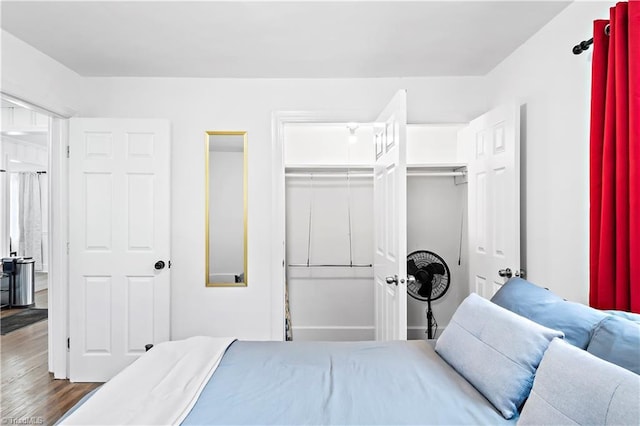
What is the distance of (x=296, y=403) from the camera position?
1417 mm

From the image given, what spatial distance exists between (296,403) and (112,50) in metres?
2.74

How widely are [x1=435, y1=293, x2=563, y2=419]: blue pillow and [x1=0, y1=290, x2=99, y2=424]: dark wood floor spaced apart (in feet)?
8.79

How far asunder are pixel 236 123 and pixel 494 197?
2.19 meters

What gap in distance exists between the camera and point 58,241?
3320 millimetres

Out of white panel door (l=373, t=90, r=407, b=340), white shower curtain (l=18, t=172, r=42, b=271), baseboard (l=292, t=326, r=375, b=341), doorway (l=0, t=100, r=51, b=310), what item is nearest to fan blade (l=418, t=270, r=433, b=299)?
white panel door (l=373, t=90, r=407, b=340)

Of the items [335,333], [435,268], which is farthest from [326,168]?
[335,333]

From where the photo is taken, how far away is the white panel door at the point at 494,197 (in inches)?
103

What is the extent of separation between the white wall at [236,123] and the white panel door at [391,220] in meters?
0.51

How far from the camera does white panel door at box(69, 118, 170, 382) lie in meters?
3.26

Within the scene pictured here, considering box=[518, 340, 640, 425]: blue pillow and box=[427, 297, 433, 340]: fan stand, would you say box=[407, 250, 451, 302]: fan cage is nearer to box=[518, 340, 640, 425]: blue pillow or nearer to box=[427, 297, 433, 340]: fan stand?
box=[427, 297, 433, 340]: fan stand

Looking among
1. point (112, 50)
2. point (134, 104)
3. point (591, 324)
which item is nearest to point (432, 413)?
point (591, 324)

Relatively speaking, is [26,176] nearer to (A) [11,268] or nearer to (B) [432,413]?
(A) [11,268]

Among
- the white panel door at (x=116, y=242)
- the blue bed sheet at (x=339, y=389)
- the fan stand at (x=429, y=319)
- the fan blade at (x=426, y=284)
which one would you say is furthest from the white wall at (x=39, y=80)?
the fan stand at (x=429, y=319)

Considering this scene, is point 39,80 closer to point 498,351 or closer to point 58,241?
point 58,241
